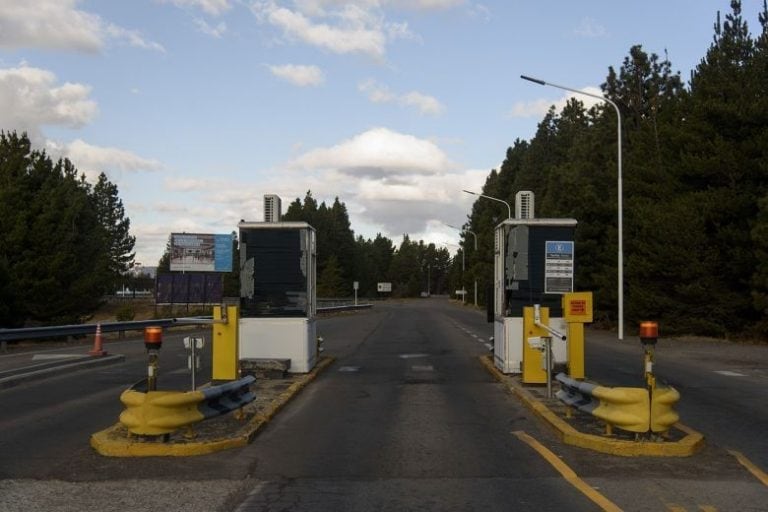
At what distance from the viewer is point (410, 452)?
8.08m

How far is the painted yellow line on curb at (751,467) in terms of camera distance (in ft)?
22.5

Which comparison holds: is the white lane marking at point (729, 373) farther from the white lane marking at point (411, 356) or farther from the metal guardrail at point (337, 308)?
the metal guardrail at point (337, 308)

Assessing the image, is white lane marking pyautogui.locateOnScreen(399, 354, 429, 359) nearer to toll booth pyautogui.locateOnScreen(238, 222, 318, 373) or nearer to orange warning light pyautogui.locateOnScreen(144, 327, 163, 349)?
toll booth pyautogui.locateOnScreen(238, 222, 318, 373)

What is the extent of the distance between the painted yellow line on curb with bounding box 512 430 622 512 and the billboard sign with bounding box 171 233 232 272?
1980 inches

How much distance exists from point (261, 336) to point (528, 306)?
518cm

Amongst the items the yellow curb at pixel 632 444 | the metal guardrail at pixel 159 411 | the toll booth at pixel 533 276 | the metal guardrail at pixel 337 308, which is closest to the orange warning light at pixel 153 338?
the metal guardrail at pixel 159 411

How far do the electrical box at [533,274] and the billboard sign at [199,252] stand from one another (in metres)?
44.9

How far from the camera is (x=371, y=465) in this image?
7445 millimetres

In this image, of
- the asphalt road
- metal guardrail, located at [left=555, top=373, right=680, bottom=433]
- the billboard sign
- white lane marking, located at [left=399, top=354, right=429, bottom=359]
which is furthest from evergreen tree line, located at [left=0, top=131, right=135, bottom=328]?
metal guardrail, located at [left=555, top=373, right=680, bottom=433]

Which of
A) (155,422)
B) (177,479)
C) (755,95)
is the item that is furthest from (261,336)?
(755,95)

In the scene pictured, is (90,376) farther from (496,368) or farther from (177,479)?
(177,479)

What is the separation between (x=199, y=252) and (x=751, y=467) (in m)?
53.1

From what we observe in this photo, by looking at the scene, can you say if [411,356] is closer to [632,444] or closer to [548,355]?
[548,355]

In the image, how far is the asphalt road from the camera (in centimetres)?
616
